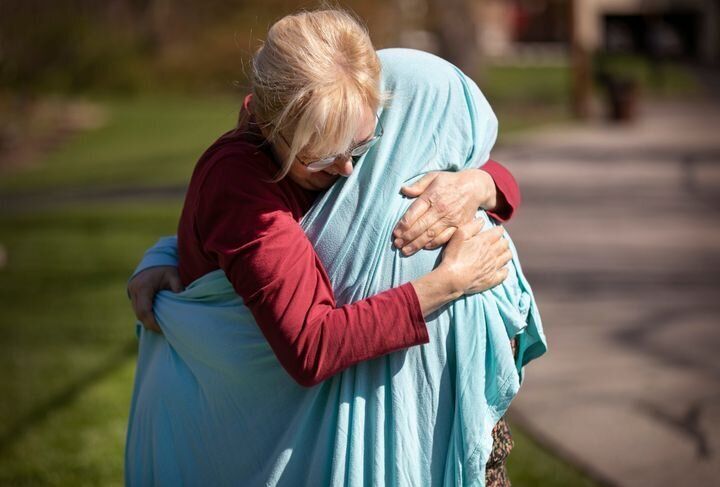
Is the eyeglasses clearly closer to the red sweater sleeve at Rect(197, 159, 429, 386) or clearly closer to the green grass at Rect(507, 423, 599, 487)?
the red sweater sleeve at Rect(197, 159, 429, 386)

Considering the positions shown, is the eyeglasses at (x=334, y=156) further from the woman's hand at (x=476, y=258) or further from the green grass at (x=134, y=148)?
the green grass at (x=134, y=148)

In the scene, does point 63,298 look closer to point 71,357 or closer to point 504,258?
point 71,357

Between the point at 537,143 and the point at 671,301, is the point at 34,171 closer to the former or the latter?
the point at 537,143

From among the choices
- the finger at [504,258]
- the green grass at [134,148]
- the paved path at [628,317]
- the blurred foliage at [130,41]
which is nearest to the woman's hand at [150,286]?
the finger at [504,258]

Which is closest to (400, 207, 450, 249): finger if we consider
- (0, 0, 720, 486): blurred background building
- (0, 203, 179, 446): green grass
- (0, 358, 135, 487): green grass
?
(0, 0, 720, 486): blurred background building

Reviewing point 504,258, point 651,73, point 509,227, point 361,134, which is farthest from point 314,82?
point 651,73

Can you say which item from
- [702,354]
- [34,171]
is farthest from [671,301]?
[34,171]

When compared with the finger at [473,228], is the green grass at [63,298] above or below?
below

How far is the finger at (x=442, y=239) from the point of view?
1.98 m

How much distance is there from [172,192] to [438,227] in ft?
35.4

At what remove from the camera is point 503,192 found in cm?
218

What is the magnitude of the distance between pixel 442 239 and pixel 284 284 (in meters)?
0.38

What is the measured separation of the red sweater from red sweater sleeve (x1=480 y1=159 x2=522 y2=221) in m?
0.41

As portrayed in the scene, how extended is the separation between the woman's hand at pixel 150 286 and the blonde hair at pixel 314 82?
0.56 metres
